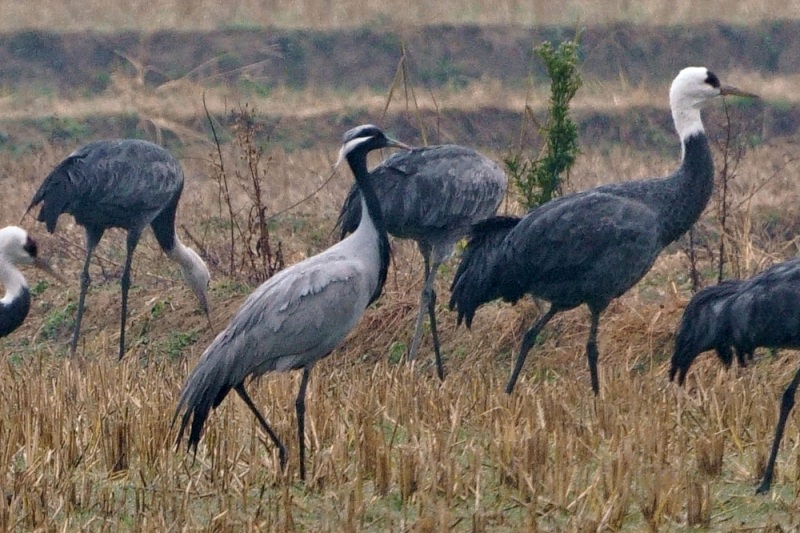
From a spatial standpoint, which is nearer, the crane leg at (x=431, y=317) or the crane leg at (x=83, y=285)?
the crane leg at (x=431, y=317)

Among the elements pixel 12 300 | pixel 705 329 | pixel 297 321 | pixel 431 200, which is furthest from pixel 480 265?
pixel 12 300

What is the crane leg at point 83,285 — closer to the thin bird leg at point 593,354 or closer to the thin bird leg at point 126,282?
the thin bird leg at point 126,282

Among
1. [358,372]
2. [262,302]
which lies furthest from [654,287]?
[262,302]

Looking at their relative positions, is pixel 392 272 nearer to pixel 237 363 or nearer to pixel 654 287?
pixel 654 287

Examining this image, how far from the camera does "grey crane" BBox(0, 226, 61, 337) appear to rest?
765cm

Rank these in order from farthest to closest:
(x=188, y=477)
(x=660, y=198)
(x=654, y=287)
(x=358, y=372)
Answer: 1. (x=654, y=287)
2. (x=358, y=372)
3. (x=660, y=198)
4. (x=188, y=477)

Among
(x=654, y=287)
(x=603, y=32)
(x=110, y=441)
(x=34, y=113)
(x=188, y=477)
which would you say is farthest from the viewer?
(x=603, y=32)

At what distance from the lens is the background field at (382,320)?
16.8ft

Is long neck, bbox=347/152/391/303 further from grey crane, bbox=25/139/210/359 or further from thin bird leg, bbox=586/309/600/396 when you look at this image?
grey crane, bbox=25/139/210/359

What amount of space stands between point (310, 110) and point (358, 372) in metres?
10.8

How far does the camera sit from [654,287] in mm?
9922

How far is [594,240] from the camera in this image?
719cm

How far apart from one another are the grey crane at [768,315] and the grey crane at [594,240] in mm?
1204

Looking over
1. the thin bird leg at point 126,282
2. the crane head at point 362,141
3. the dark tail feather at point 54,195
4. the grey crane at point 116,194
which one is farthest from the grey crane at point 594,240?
the dark tail feather at point 54,195
